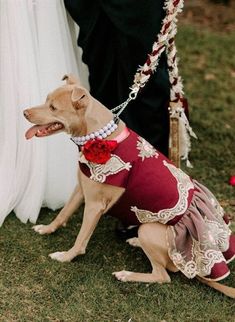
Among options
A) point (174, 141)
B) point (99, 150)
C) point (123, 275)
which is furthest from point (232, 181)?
point (99, 150)

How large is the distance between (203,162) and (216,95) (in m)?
1.42

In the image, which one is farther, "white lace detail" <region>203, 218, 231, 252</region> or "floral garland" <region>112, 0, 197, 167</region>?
"floral garland" <region>112, 0, 197, 167</region>

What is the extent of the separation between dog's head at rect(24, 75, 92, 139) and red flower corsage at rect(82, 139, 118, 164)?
0.38ft

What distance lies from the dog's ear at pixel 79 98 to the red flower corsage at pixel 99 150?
19cm

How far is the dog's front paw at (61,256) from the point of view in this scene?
3.88m

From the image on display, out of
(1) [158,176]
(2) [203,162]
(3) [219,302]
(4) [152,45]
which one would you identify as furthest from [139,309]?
(2) [203,162]

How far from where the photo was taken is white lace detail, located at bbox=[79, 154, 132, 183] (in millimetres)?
3607

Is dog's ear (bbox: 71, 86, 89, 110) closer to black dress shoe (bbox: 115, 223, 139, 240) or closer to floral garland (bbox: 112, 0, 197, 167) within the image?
floral garland (bbox: 112, 0, 197, 167)

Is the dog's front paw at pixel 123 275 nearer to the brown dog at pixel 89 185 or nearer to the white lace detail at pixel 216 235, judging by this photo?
the brown dog at pixel 89 185

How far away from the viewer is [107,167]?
3625mm

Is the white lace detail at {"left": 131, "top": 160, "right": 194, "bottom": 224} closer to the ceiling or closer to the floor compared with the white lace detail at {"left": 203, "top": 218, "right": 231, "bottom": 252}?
closer to the ceiling

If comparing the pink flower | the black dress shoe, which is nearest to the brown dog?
the black dress shoe

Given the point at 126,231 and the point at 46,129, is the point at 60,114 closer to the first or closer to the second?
the point at 46,129

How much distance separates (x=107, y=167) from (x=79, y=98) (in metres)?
0.40
